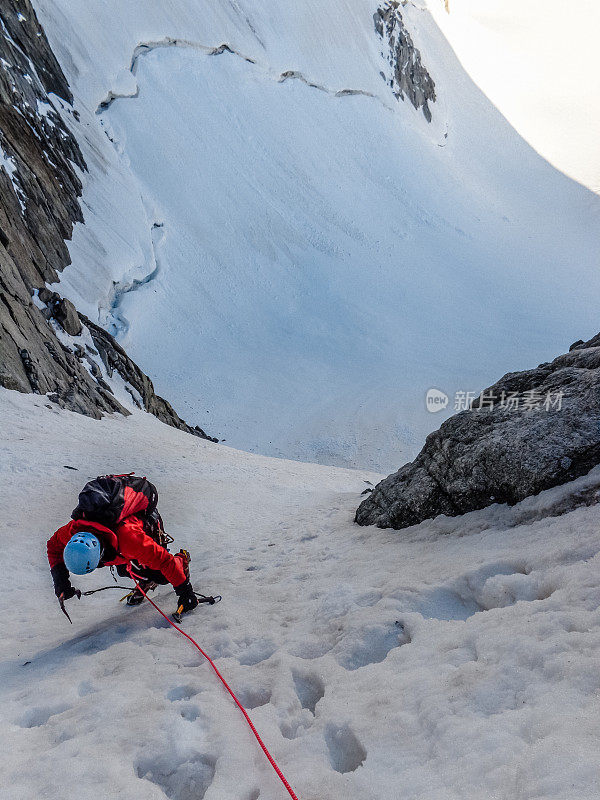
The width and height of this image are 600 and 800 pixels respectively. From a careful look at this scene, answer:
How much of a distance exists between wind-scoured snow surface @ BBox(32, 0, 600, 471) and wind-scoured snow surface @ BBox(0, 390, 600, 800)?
46.4 ft

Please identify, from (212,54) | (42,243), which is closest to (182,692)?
(42,243)

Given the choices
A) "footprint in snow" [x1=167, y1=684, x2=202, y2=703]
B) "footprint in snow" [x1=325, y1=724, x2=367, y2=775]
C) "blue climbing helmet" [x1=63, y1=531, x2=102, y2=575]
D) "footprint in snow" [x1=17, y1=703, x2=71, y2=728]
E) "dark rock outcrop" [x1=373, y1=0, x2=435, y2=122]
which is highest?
"dark rock outcrop" [x1=373, y1=0, x2=435, y2=122]

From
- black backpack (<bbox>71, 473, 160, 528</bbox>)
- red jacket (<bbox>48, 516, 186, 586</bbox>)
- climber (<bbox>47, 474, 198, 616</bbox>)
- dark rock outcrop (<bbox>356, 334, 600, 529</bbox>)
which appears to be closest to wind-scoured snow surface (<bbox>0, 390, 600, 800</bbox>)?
dark rock outcrop (<bbox>356, 334, 600, 529</bbox>)

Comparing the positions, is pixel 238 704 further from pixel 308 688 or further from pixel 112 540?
pixel 112 540

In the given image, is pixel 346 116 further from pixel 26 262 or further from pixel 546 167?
pixel 26 262

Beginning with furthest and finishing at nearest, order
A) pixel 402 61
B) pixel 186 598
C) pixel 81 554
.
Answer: pixel 402 61
pixel 186 598
pixel 81 554

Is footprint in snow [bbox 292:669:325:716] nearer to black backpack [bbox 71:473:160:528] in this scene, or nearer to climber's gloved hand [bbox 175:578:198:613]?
climber's gloved hand [bbox 175:578:198:613]

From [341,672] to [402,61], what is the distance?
54.5m

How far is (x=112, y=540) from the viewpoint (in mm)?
3896

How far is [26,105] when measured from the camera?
1944cm

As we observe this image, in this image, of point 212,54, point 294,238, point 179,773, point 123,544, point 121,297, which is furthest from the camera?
point 212,54

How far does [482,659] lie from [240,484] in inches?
291

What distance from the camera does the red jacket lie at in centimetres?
388

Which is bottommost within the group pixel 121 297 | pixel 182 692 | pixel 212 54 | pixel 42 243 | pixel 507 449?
pixel 182 692
